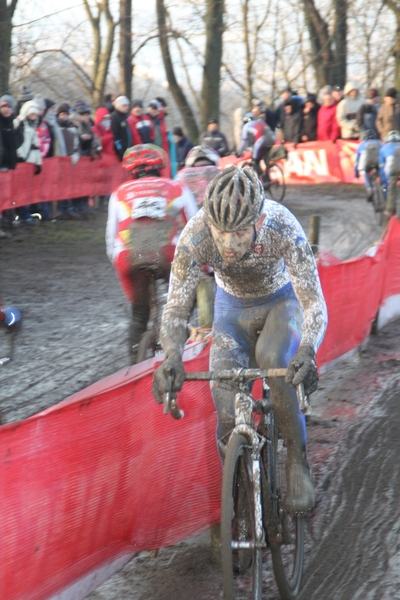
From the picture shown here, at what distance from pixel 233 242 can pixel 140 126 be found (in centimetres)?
1721

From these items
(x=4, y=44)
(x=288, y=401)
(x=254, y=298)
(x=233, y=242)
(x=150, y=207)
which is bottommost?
(x=288, y=401)

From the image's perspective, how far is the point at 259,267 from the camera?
4.61 m

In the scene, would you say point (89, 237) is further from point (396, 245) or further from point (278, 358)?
point (278, 358)

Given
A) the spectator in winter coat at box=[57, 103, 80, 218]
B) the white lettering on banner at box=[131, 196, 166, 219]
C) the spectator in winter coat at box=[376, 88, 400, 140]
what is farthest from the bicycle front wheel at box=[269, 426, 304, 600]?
the spectator in winter coat at box=[376, 88, 400, 140]

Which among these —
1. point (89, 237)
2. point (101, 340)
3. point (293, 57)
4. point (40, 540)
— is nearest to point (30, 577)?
point (40, 540)

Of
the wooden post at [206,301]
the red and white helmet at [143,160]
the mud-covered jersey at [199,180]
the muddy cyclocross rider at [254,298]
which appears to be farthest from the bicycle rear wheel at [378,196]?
the muddy cyclocross rider at [254,298]

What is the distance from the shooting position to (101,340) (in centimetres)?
1022

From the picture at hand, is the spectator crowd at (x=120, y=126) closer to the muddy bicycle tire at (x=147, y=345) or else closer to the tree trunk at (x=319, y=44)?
the tree trunk at (x=319, y=44)

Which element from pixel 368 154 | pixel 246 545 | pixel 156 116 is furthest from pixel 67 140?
pixel 246 545

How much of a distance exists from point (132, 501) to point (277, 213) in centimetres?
171

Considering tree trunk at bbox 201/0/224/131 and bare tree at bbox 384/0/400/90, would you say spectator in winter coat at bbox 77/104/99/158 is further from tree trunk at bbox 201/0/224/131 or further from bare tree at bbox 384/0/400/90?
bare tree at bbox 384/0/400/90

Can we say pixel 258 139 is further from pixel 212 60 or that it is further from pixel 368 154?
pixel 212 60

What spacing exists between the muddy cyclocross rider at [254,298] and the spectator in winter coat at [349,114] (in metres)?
22.5

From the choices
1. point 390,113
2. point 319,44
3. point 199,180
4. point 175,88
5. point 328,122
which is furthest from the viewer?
point 319,44
